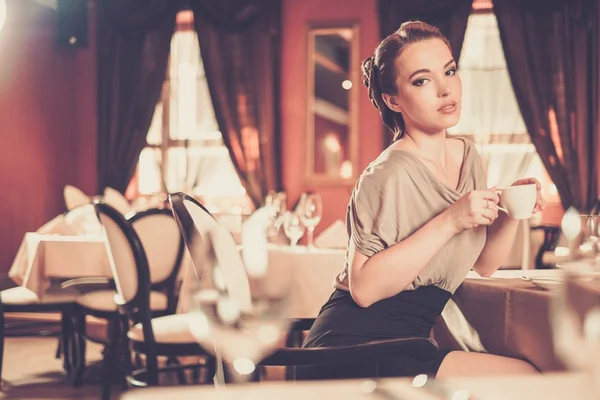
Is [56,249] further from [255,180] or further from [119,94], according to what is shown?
[119,94]

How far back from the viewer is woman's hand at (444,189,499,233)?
133cm

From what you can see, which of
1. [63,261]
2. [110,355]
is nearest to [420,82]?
[110,355]

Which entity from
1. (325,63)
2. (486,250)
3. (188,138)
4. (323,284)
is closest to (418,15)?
(325,63)

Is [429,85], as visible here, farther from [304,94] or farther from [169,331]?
[304,94]

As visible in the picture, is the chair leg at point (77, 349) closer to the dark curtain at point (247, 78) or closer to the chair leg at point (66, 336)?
the chair leg at point (66, 336)

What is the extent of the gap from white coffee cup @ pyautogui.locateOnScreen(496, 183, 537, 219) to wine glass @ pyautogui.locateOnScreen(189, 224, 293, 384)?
0.79m

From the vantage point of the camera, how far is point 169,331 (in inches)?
107

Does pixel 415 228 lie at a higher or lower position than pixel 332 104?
lower

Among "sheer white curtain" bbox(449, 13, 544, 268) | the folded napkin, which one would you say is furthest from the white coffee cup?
"sheer white curtain" bbox(449, 13, 544, 268)

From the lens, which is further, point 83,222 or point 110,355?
point 83,222

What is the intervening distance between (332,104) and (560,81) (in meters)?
2.15

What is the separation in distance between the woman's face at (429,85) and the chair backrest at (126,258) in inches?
68.6

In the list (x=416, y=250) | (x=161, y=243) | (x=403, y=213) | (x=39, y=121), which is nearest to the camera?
(x=416, y=250)

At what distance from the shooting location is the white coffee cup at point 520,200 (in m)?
1.39
